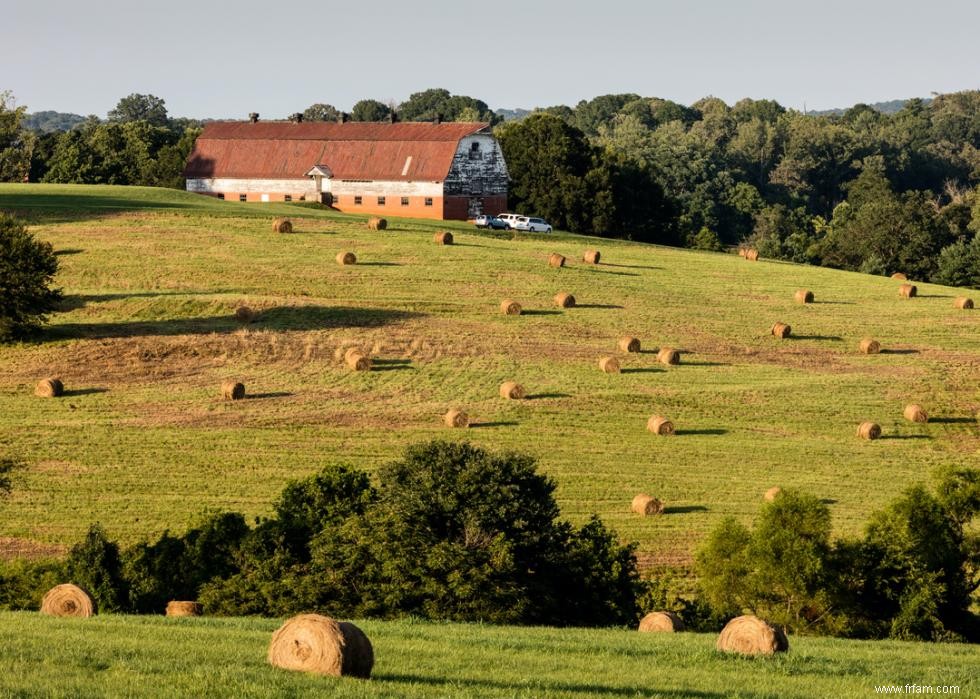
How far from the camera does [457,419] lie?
50.9 m

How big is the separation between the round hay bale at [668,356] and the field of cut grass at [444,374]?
1.57 feet

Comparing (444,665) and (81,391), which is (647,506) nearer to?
(81,391)

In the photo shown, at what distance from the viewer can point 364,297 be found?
68.1 m

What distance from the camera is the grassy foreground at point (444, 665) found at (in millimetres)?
18266

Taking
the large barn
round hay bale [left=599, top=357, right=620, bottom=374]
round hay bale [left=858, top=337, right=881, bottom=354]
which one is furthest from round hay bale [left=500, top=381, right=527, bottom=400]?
the large barn

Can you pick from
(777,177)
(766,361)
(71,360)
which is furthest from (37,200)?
(777,177)

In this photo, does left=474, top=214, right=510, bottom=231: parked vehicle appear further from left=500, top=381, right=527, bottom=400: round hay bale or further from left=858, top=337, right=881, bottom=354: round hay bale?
left=500, top=381, right=527, bottom=400: round hay bale

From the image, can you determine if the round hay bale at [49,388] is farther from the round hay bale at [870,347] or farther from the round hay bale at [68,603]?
the round hay bale at [870,347]

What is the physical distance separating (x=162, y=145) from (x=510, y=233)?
52.9 metres

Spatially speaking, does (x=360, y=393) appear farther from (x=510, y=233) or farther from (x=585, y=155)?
(x=585, y=155)

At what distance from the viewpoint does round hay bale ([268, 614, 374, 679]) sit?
18.6m

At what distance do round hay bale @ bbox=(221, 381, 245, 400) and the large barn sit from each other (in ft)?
165

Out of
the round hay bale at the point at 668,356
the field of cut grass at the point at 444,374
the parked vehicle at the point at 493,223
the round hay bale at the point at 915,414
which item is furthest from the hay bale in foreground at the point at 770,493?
the parked vehicle at the point at 493,223

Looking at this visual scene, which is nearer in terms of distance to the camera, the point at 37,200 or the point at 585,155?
the point at 37,200
